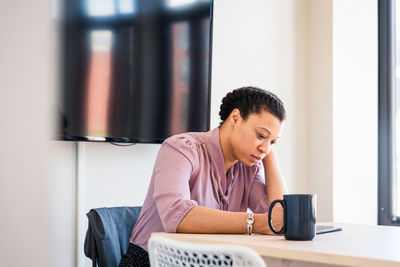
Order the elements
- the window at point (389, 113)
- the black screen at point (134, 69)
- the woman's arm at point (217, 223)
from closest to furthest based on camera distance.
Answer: the woman's arm at point (217, 223), the black screen at point (134, 69), the window at point (389, 113)

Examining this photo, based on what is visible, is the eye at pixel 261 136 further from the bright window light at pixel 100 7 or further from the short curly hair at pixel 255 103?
the bright window light at pixel 100 7

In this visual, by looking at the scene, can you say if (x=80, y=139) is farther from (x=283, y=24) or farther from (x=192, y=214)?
(x=283, y=24)

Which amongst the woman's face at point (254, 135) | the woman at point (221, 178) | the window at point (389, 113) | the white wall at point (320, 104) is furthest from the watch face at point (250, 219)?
the window at point (389, 113)

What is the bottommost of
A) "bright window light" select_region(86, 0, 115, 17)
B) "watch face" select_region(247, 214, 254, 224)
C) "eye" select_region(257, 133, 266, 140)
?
"watch face" select_region(247, 214, 254, 224)

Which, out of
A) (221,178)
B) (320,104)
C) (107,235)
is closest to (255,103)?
(221,178)

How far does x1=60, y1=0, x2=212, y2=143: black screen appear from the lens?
2064 millimetres

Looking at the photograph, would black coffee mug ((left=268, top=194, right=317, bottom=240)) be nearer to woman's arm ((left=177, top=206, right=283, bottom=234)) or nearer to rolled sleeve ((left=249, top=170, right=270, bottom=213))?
woman's arm ((left=177, top=206, right=283, bottom=234))

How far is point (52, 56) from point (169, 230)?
36.7 inches

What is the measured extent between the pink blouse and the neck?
28 millimetres

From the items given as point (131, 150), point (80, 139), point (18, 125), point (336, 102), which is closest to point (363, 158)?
point (336, 102)

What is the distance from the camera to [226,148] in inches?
68.5

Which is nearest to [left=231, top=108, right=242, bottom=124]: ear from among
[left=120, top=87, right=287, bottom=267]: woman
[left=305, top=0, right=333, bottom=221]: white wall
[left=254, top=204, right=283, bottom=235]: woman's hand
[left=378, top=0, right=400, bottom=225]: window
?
[left=120, top=87, right=287, bottom=267]: woman

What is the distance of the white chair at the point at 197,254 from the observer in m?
0.88

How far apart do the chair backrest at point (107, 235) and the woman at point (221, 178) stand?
0.23 ft
